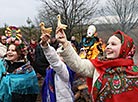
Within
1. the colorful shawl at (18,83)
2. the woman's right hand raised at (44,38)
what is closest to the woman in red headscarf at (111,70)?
the woman's right hand raised at (44,38)

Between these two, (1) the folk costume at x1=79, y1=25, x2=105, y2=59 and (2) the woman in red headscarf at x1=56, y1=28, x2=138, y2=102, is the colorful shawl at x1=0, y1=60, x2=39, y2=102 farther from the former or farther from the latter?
(1) the folk costume at x1=79, y1=25, x2=105, y2=59

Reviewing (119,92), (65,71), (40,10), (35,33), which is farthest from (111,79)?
(40,10)

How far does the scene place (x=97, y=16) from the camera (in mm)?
23531

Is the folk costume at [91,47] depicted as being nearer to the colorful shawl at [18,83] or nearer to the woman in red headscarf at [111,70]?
the colorful shawl at [18,83]

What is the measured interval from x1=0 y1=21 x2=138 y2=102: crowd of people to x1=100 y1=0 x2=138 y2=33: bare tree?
18888 mm

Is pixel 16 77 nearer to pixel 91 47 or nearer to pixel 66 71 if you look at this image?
pixel 66 71

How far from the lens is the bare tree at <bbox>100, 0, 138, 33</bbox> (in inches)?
899

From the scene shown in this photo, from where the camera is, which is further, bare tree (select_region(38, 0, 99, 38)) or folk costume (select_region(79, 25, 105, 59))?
bare tree (select_region(38, 0, 99, 38))

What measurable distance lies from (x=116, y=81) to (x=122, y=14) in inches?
829

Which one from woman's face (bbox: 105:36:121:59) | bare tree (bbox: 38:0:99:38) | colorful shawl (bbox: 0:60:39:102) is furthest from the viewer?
bare tree (bbox: 38:0:99:38)

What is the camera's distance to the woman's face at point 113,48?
8.59 ft

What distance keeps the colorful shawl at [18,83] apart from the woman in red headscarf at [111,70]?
0.87 meters

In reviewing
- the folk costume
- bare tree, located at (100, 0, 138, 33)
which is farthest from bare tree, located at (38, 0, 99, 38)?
the folk costume

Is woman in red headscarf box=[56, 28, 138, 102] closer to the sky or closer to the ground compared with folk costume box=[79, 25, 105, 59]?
closer to the sky
